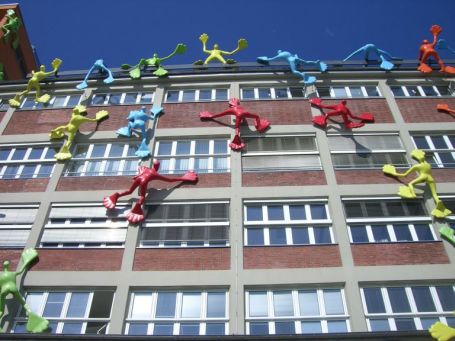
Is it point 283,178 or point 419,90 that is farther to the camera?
point 419,90

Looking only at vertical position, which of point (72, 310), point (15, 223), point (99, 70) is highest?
Answer: point (99, 70)

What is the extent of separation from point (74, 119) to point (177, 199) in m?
5.46

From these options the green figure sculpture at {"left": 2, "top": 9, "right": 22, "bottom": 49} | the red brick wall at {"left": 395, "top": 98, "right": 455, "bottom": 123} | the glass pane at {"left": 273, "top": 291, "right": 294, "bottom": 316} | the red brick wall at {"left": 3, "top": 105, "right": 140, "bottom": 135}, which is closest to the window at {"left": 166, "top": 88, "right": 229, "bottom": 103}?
the red brick wall at {"left": 3, "top": 105, "right": 140, "bottom": 135}

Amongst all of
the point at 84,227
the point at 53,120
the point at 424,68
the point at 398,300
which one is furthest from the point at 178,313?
the point at 424,68

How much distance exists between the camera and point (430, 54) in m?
20.1

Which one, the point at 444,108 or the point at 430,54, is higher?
the point at 430,54

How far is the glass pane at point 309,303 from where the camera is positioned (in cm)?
1238

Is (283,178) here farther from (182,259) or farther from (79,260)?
(79,260)

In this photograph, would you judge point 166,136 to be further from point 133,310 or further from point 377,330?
point 377,330

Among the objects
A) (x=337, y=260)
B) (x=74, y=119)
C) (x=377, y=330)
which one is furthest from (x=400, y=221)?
(x=74, y=119)

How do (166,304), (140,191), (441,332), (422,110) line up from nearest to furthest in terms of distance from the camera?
1. (441,332)
2. (166,304)
3. (140,191)
4. (422,110)

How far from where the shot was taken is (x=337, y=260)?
13133 mm

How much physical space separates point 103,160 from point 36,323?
6.63m

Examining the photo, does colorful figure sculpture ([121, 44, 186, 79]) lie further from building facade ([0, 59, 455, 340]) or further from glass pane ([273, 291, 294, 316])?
glass pane ([273, 291, 294, 316])
